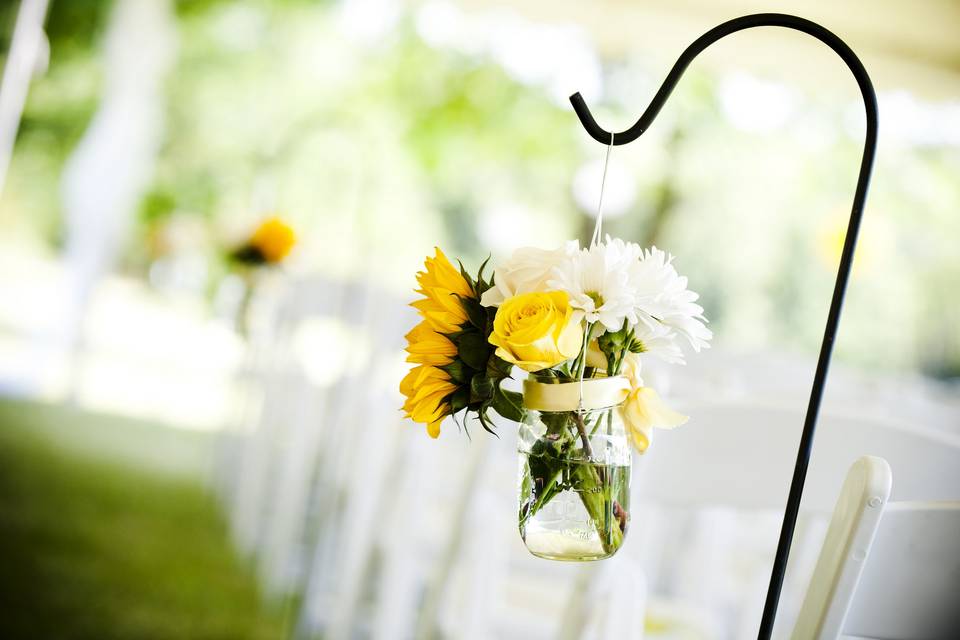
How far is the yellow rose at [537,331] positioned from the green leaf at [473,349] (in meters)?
0.04

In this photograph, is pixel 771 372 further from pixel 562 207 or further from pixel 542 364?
pixel 562 207

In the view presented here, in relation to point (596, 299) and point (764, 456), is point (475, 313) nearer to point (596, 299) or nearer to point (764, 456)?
→ point (596, 299)

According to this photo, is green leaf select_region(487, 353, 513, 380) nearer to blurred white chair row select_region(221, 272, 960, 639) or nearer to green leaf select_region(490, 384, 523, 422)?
green leaf select_region(490, 384, 523, 422)

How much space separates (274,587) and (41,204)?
6.26 meters

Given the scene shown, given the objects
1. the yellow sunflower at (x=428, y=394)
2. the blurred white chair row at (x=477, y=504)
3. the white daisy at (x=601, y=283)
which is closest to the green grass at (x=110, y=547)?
the blurred white chair row at (x=477, y=504)

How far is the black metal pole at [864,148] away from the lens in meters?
0.53

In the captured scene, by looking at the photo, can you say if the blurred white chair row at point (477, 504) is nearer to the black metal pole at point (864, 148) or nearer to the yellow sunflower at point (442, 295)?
the black metal pole at point (864, 148)

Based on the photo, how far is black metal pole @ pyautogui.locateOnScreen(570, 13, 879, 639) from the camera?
533mm

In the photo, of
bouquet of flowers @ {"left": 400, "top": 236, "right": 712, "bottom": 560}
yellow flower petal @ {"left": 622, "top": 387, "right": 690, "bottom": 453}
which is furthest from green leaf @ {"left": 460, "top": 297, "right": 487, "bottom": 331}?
yellow flower petal @ {"left": 622, "top": 387, "right": 690, "bottom": 453}

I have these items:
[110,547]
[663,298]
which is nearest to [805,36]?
[663,298]

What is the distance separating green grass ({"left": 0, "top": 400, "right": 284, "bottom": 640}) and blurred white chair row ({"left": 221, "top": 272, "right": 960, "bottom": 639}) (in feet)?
0.51

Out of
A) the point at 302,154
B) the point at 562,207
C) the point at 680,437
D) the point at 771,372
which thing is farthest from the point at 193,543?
the point at 562,207

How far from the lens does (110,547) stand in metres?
Result: 2.52

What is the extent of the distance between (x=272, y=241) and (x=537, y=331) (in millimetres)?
2541
